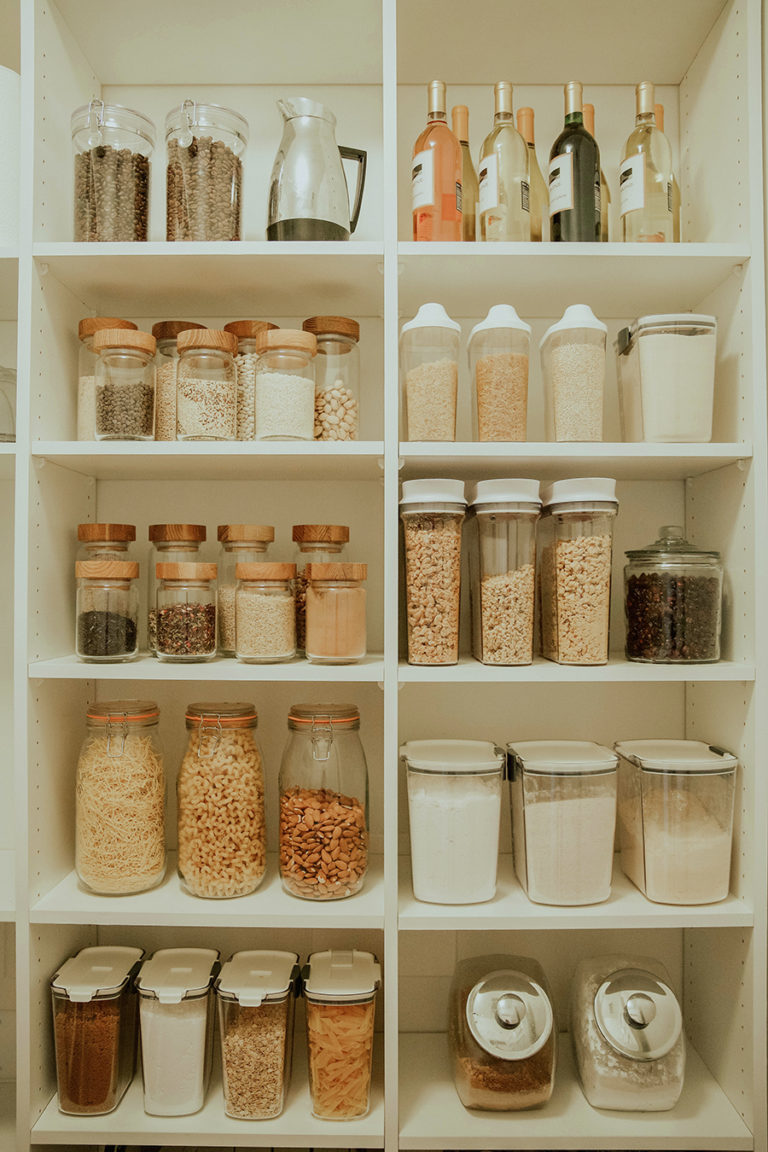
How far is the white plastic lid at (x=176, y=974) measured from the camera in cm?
134

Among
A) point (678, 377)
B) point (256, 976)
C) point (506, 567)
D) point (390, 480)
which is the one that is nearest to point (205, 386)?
point (390, 480)

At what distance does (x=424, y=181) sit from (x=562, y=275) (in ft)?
1.02

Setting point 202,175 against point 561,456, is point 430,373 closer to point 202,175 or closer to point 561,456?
point 561,456

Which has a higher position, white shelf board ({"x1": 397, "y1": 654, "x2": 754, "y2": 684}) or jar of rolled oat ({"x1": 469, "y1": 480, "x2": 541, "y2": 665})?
jar of rolled oat ({"x1": 469, "y1": 480, "x2": 541, "y2": 665})

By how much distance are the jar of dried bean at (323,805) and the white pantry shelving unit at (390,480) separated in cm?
5

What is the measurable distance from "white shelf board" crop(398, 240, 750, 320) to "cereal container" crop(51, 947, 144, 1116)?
1419 mm

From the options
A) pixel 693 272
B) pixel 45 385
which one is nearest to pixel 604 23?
pixel 693 272

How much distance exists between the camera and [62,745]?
1.49 metres

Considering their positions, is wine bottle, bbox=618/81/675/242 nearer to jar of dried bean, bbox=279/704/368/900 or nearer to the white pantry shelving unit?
the white pantry shelving unit

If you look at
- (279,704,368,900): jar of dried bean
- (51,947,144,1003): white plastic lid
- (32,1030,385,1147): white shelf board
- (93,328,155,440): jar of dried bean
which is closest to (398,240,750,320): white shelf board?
(93,328,155,440): jar of dried bean

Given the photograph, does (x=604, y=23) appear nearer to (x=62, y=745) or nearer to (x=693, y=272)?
(x=693, y=272)

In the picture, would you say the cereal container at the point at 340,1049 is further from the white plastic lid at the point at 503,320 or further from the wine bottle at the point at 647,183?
the wine bottle at the point at 647,183

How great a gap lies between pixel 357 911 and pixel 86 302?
4.33 feet

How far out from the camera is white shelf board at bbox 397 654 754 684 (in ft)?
4.36
